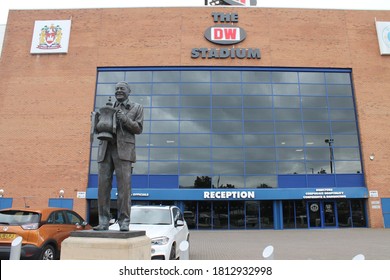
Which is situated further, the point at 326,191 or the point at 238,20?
the point at 238,20

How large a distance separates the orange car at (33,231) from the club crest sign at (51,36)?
67.6ft

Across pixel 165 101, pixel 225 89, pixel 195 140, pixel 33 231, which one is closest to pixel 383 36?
pixel 225 89

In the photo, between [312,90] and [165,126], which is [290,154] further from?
[165,126]

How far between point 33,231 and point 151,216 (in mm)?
2900

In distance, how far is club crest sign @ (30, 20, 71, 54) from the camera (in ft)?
83.0

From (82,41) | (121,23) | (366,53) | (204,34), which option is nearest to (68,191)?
(82,41)

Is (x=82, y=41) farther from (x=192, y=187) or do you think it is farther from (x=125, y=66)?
(x=192, y=187)

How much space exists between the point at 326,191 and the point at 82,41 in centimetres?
2232

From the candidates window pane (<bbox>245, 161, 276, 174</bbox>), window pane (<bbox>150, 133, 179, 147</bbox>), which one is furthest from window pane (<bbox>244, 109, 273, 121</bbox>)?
window pane (<bbox>150, 133, 179, 147</bbox>)

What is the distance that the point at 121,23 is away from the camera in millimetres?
25719

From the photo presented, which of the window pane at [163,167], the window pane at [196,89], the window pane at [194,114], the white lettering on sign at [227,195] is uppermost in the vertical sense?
the window pane at [196,89]

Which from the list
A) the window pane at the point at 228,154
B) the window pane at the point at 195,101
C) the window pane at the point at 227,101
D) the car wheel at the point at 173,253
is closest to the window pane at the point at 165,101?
the window pane at the point at 195,101

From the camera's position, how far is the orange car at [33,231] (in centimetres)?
700

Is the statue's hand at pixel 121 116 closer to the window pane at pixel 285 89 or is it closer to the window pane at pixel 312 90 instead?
the window pane at pixel 285 89
